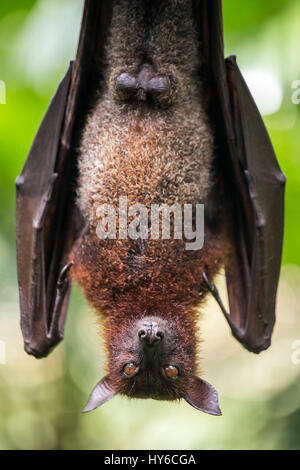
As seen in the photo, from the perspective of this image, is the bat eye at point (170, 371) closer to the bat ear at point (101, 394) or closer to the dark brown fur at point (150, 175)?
the dark brown fur at point (150, 175)

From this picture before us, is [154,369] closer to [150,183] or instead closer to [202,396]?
[202,396]

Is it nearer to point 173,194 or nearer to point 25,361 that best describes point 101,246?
point 173,194

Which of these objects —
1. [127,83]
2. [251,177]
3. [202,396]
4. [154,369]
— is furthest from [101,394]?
[127,83]

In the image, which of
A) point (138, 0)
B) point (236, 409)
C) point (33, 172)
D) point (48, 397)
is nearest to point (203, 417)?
point (236, 409)

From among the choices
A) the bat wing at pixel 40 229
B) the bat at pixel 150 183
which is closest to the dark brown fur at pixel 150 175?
the bat at pixel 150 183

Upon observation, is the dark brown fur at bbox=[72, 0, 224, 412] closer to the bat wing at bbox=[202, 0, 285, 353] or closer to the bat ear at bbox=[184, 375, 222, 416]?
the bat ear at bbox=[184, 375, 222, 416]

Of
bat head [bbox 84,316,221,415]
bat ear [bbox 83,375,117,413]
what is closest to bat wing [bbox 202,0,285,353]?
bat head [bbox 84,316,221,415]
